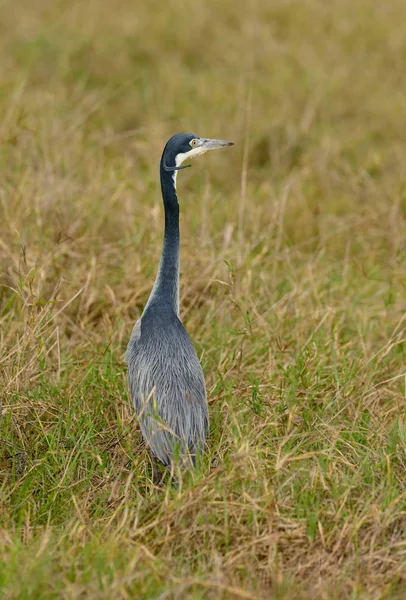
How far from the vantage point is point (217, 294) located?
5.17m

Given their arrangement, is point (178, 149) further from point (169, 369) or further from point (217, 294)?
point (217, 294)

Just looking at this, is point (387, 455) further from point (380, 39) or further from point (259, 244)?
point (380, 39)

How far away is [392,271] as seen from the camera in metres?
5.67

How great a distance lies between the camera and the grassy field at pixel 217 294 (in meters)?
3.28

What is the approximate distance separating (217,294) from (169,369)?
1.39m

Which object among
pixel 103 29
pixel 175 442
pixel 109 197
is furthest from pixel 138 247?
pixel 103 29

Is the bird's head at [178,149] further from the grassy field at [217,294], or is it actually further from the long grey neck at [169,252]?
the grassy field at [217,294]

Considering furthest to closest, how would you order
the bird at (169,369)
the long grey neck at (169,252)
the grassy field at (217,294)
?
the long grey neck at (169,252), the bird at (169,369), the grassy field at (217,294)

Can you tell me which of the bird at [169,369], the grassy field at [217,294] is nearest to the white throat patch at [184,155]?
the bird at [169,369]

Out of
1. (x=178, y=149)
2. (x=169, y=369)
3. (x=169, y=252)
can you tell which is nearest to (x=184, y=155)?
(x=178, y=149)

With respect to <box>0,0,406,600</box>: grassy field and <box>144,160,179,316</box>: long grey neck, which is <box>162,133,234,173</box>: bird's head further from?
<box>0,0,406,600</box>: grassy field

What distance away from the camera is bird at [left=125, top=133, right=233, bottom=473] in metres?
3.68

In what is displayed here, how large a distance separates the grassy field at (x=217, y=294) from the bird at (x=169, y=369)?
17 cm

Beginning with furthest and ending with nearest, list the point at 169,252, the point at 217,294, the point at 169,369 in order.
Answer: the point at 217,294
the point at 169,252
the point at 169,369
